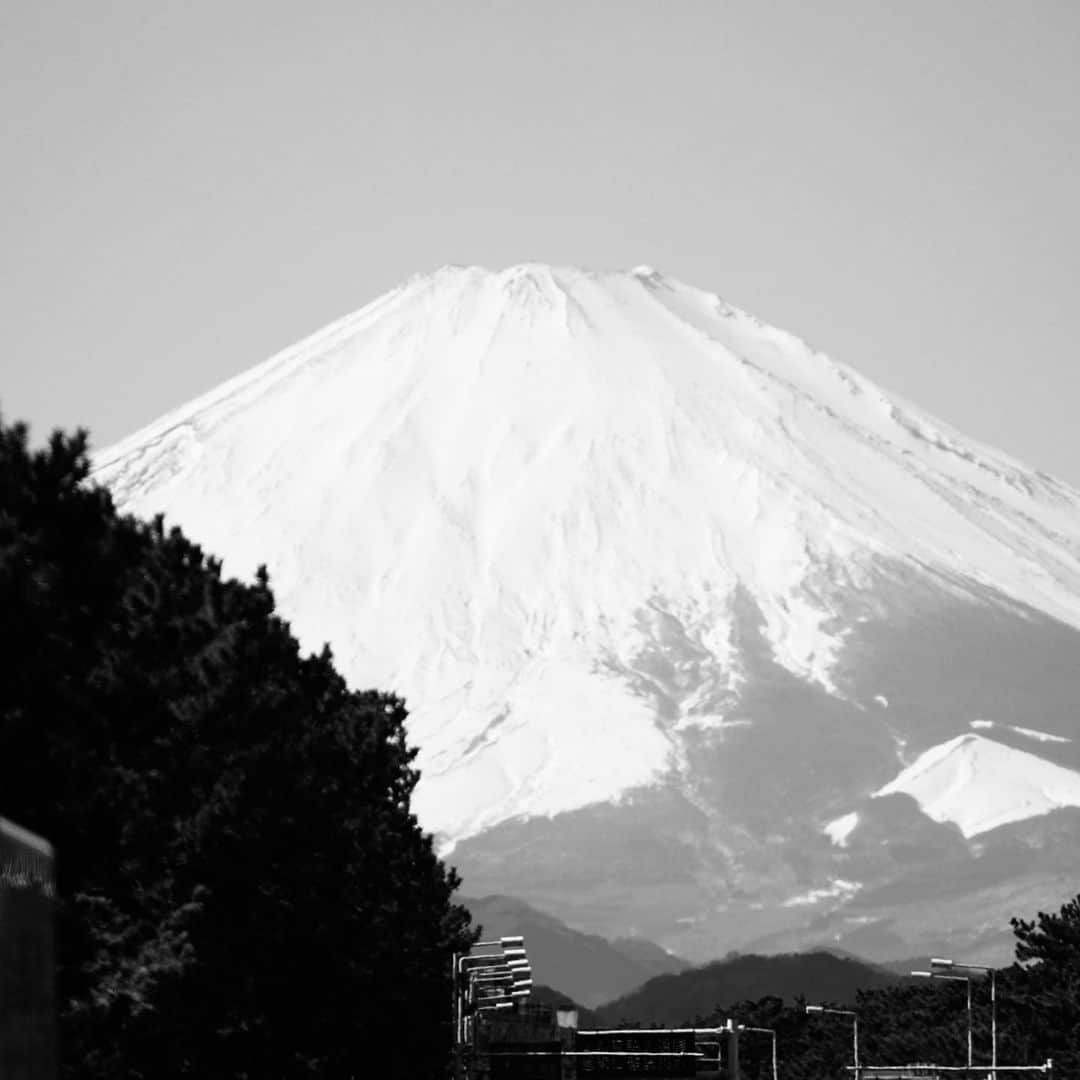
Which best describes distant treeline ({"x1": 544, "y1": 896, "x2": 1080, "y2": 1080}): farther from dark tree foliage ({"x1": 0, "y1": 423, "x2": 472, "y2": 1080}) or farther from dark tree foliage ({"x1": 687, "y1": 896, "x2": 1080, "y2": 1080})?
dark tree foliage ({"x1": 0, "y1": 423, "x2": 472, "y2": 1080})

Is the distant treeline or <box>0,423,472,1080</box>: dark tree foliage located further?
the distant treeline

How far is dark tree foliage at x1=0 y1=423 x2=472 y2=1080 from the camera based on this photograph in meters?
28.7

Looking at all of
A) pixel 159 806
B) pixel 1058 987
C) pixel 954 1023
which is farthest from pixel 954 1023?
pixel 159 806

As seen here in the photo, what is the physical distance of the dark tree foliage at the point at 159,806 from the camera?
2866cm

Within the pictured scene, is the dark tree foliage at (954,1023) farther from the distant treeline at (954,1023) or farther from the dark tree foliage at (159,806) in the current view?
the dark tree foliage at (159,806)

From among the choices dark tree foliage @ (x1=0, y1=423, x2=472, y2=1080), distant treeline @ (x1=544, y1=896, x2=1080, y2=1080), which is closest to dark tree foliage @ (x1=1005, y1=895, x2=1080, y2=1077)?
distant treeline @ (x1=544, y1=896, x2=1080, y2=1080)

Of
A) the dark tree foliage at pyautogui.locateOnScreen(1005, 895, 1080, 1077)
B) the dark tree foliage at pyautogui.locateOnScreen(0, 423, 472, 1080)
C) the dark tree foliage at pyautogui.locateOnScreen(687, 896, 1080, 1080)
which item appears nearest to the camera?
the dark tree foliage at pyautogui.locateOnScreen(0, 423, 472, 1080)

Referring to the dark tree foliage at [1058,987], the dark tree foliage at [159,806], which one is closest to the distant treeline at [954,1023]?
the dark tree foliage at [1058,987]

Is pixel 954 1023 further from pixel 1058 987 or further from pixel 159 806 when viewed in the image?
pixel 159 806

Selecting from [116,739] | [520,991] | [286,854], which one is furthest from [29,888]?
[520,991]

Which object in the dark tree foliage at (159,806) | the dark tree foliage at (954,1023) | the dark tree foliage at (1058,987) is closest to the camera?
the dark tree foliage at (159,806)

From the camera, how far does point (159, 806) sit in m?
31.9

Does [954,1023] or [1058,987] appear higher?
[1058,987]

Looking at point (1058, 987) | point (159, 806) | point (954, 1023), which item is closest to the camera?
point (159, 806)
